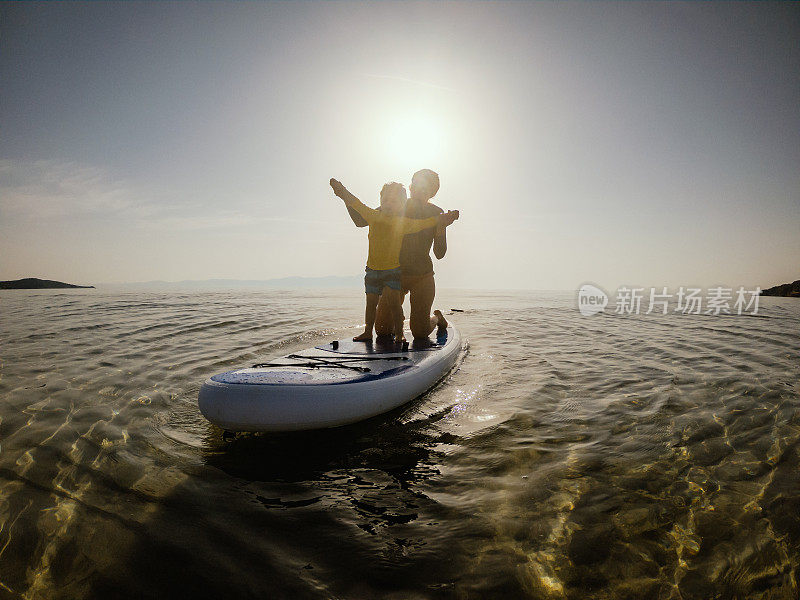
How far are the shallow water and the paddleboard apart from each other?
1.07 ft

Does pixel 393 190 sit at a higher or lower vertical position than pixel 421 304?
higher

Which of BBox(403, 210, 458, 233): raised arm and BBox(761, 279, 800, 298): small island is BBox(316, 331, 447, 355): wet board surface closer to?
BBox(403, 210, 458, 233): raised arm

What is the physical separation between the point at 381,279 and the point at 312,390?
272 cm

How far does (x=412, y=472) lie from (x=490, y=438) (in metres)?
1.16

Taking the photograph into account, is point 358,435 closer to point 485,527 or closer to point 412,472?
point 412,472

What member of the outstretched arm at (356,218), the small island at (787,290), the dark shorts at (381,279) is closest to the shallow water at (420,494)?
the dark shorts at (381,279)

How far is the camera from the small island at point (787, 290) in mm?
41375

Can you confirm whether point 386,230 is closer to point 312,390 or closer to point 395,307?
point 395,307

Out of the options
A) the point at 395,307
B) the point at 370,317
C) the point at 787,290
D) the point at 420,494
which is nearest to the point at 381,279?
the point at 395,307

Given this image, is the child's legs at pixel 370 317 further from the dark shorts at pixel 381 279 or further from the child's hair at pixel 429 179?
the child's hair at pixel 429 179

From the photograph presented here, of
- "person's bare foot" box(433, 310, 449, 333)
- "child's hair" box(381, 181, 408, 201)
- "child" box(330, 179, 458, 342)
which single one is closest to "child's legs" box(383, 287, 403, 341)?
"child" box(330, 179, 458, 342)

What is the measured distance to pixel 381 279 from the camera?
20.6 feet

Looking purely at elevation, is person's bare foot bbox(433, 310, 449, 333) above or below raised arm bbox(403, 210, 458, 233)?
below

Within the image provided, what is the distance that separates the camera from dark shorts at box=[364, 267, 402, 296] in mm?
6199
